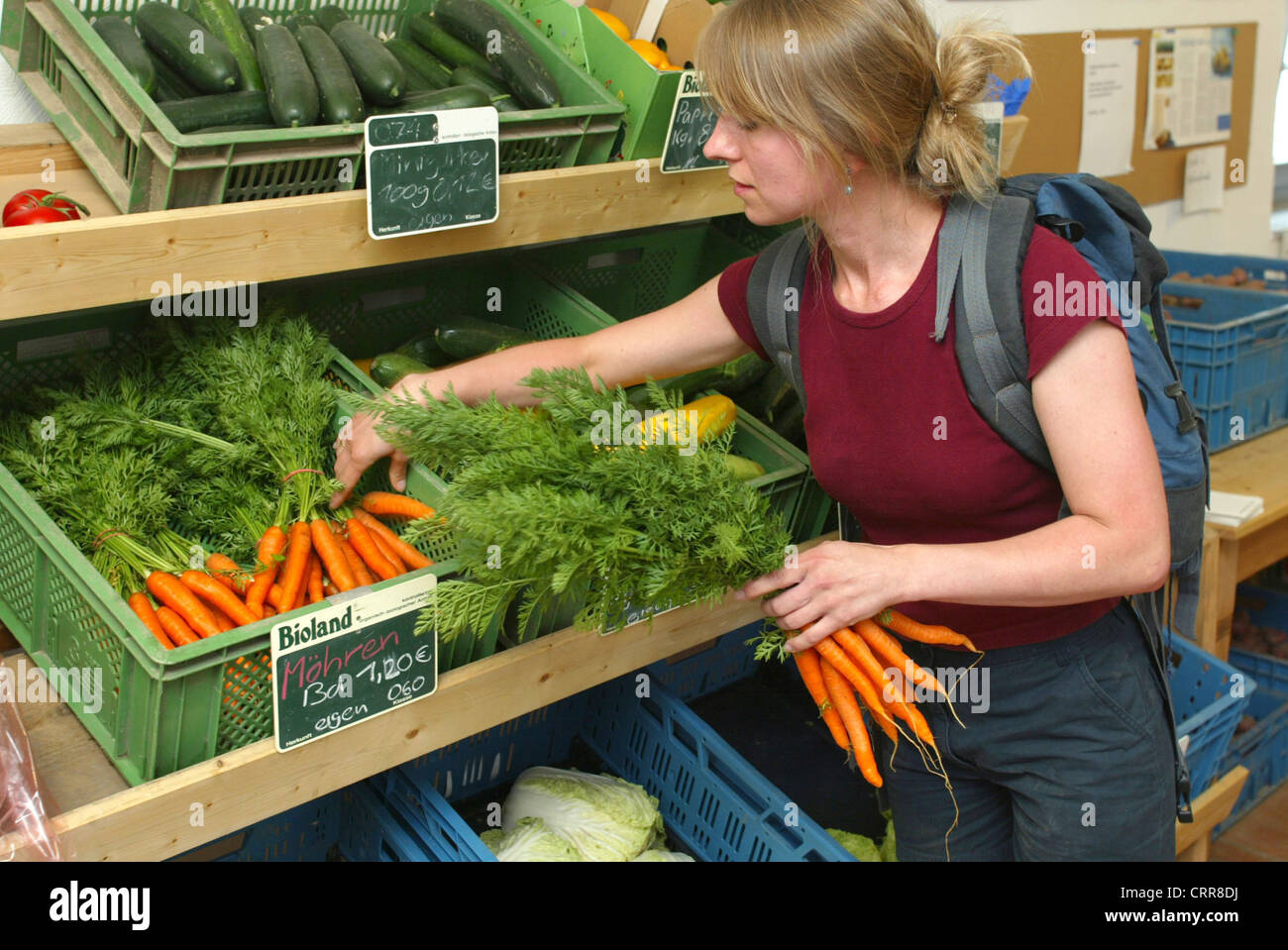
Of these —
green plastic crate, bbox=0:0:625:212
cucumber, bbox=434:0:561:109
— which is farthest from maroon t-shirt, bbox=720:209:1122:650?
cucumber, bbox=434:0:561:109

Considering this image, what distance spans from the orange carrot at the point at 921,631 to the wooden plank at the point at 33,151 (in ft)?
4.39

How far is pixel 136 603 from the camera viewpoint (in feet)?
5.27

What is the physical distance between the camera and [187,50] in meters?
1.70

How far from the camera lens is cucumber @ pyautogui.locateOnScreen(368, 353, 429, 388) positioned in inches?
81.5

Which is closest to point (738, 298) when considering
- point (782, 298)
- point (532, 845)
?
point (782, 298)

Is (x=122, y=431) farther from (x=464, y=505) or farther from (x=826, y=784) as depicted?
(x=826, y=784)

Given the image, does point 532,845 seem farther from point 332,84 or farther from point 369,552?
point 332,84

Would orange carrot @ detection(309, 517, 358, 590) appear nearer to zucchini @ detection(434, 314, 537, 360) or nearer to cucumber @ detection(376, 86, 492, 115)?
zucchini @ detection(434, 314, 537, 360)

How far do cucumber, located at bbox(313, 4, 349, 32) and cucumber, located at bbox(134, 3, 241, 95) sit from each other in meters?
0.28

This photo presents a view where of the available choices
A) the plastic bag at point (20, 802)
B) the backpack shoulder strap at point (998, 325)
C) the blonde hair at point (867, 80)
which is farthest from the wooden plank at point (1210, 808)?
the plastic bag at point (20, 802)

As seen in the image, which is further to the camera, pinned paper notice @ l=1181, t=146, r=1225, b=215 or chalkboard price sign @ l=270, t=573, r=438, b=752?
pinned paper notice @ l=1181, t=146, r=1225, b=215

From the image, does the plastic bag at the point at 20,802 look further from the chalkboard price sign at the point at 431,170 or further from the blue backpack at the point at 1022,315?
the blue backpack at the point at 1022,315

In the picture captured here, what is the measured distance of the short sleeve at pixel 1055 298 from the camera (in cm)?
135
